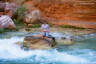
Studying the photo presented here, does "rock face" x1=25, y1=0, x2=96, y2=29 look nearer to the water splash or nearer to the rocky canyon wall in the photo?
the rocky canyon wall

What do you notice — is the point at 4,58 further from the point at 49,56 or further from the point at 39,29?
the point at 39,29

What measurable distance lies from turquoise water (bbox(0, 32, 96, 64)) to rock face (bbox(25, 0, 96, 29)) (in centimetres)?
330

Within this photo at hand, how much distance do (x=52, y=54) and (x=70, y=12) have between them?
5.97m

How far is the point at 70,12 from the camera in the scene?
521 inches

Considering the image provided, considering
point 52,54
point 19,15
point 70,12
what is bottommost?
point 52,54

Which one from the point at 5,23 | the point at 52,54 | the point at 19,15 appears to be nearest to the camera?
the point at 52,54

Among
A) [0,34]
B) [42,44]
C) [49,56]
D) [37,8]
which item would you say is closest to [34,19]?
[37,8]

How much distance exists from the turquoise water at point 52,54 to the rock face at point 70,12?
3.30 metres

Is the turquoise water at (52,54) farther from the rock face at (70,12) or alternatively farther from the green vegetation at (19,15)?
the green vegetation at (19,15)

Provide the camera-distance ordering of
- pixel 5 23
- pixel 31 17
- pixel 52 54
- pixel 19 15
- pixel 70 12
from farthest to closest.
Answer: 1. pixel 19 15
2. pixel 70 12
3. pixel 31 17
4. pixel 5 23
5. pixel 52 54

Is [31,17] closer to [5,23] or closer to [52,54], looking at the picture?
[5,23]

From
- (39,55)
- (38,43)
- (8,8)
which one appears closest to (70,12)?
(8,8)

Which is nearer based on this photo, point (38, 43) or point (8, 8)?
point (38, 43)

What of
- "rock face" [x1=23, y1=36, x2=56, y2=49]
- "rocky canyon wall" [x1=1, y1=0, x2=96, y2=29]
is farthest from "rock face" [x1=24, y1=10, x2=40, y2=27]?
"rock face" [x1=23, y1=36, x2=56, y2=49]
